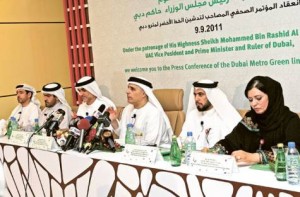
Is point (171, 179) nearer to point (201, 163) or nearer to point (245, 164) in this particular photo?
point (201, 163)

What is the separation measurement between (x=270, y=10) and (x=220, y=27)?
1.80 ft

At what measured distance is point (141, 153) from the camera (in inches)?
96.3

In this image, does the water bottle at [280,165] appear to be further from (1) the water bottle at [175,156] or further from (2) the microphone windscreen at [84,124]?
(2) the microphone windscreen at [84,124]

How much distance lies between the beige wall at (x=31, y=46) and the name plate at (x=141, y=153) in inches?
132

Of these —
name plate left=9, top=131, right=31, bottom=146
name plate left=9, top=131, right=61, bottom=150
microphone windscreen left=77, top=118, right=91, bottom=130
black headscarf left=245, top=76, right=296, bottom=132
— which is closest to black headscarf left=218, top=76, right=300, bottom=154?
black headscarf left=245, top=76, right=296, bottom=132

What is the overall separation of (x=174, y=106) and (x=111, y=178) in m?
1.66

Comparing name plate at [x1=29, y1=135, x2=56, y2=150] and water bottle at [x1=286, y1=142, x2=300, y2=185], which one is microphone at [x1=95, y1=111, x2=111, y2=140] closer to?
name plate at [x1=29, y1=135, x2=56, y2=150]

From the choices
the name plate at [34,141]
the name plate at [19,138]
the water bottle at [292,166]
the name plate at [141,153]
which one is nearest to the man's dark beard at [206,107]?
the name plate at [141,153]

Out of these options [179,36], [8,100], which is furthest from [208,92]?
[8,100]

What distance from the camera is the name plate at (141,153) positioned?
94.0 inches

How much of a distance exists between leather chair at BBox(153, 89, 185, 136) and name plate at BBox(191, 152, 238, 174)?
1883mm

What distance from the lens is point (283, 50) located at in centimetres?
364

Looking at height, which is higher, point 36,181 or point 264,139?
point 264,139

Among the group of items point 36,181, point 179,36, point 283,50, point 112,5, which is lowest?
point 36,181
